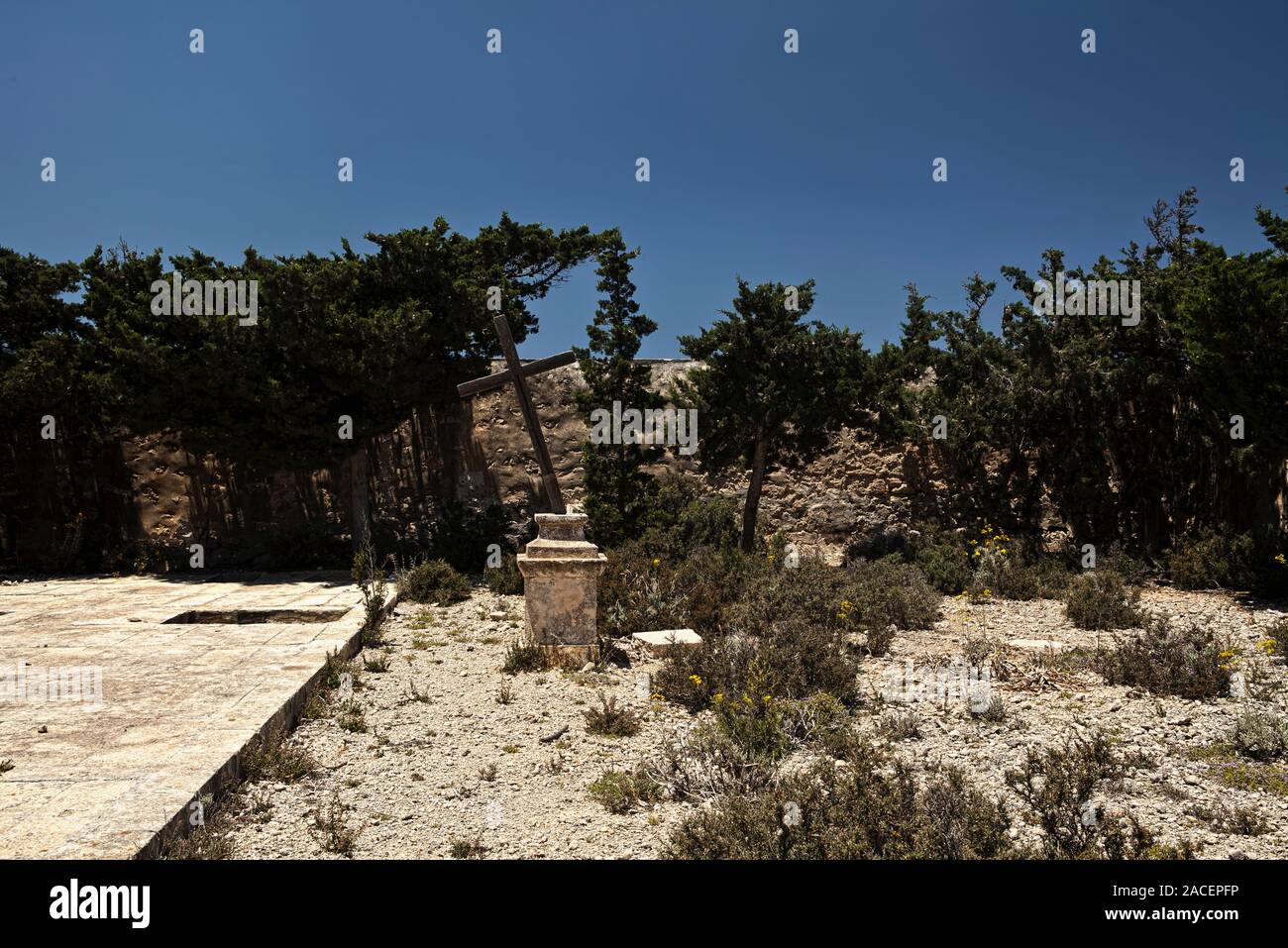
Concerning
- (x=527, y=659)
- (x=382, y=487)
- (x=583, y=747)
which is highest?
(x=382, y=487)

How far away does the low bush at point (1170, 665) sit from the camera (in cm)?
605

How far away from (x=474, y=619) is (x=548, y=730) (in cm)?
417

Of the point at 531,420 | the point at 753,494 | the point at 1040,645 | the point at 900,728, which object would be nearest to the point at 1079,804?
the point at 900,728

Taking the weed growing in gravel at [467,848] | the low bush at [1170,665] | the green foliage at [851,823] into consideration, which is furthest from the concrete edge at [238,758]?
the low bush at [1170,665]

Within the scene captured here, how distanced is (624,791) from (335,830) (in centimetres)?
143

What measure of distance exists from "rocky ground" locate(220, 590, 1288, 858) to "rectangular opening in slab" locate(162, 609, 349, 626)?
4.29 ft

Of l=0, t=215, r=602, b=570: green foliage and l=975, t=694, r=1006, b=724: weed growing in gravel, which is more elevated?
l=0, t=215, r=602, b=570: green foliage

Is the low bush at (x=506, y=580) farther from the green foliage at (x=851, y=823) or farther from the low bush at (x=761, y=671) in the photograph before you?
the green foliage at (x=851, y=823)

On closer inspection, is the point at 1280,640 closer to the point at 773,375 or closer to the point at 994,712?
the point at 994,712

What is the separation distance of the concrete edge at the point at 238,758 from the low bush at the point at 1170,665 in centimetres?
616

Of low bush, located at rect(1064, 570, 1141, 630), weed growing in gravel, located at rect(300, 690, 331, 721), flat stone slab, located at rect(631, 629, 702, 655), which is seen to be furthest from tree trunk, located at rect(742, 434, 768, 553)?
weed growing in gravel, located at rect(300, 690, 331, 721)

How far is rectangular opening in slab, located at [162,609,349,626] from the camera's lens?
9.19m

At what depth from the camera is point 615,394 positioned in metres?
13.1

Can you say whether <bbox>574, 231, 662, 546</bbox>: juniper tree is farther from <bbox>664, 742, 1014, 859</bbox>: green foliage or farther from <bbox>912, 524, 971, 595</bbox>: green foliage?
<bbox>664, 742, 1014, 859</bbox>: green foliage
